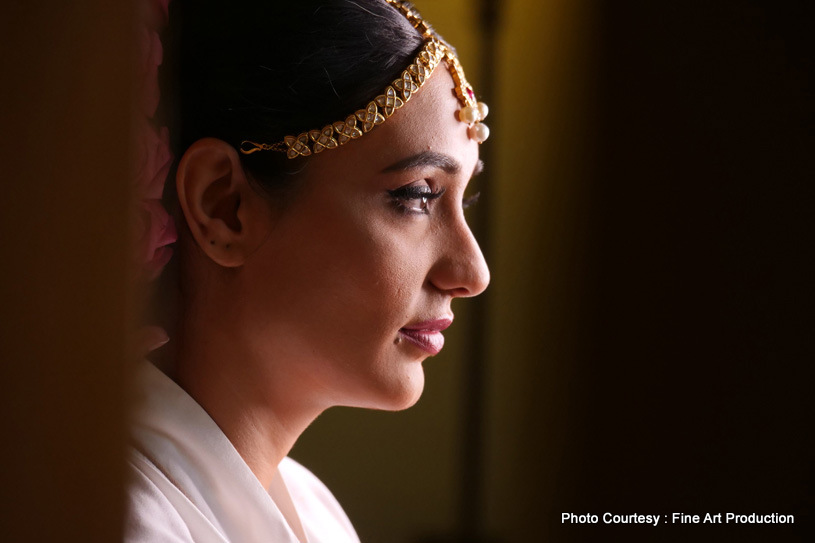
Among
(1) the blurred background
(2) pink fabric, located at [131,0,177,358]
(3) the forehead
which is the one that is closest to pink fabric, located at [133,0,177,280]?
(2) pink fabric, located at [131,0,177,358]

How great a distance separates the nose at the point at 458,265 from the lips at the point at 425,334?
0.03 m

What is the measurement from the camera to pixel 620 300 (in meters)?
0.95

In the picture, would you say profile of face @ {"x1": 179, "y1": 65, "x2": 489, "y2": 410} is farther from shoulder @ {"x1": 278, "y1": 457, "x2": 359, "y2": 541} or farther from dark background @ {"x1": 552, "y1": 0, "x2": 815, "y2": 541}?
dark background @ {"x1": 552, "y1": 0, "x2": 815, "y2": 541}

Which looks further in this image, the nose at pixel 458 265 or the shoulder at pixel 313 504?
the shoulder at pixel 313 504

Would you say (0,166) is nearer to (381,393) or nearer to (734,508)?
(381,393)

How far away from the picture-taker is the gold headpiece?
0.61m

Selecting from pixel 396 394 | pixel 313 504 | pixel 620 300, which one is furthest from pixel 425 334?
→ pixel 620 300

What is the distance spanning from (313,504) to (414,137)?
0.39 metres

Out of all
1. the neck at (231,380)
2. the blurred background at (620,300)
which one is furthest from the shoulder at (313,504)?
the blurred background at (620,300)

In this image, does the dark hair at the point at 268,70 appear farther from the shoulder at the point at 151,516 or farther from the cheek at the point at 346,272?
the shoulder at the point at 151,516

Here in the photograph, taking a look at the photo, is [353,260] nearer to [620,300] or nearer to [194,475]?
[194,475]

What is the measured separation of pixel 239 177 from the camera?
62 cm

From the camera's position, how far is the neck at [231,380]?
64 cm

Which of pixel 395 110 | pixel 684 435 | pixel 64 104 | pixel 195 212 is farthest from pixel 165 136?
pixel 684 435
